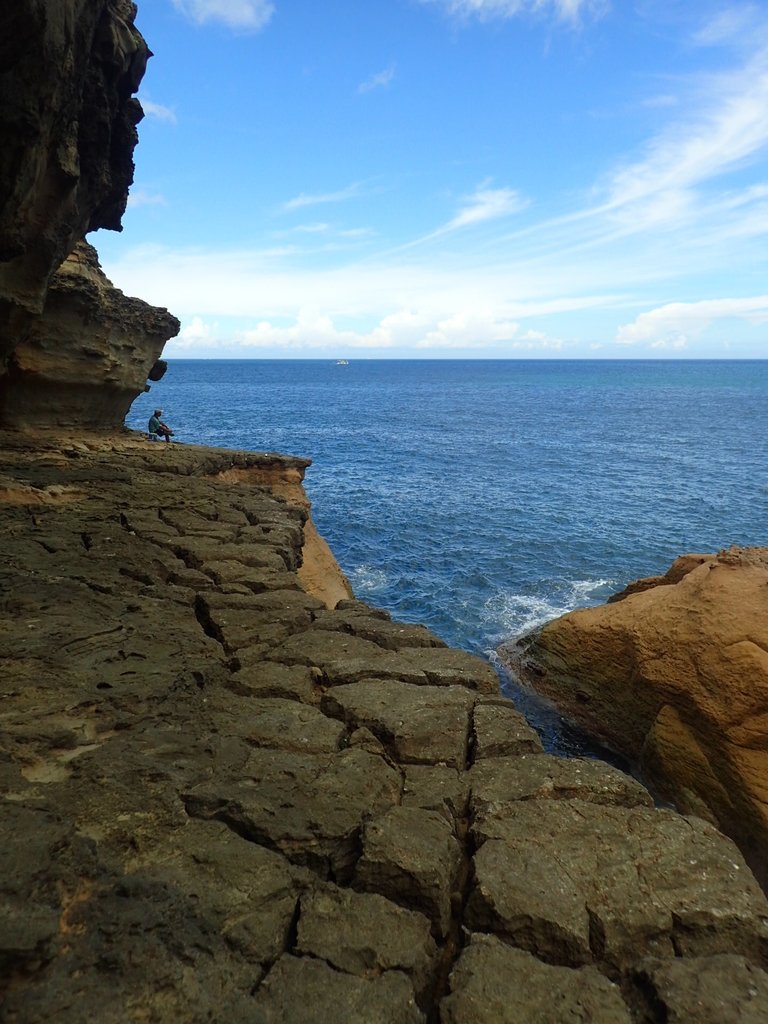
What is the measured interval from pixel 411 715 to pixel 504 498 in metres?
32.8

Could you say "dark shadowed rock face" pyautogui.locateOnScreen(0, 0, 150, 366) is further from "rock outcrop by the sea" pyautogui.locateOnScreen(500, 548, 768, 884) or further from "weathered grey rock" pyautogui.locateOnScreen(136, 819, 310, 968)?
"rock outcrop by the sea" pyautogui.locateOnScreen(500, 548, 768, 884)

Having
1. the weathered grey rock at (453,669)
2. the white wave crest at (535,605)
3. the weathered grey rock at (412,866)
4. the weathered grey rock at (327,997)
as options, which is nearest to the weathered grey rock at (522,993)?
the weathered grey rock at (327,997)

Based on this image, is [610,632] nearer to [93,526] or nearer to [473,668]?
[473,668]

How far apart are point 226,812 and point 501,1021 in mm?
2384

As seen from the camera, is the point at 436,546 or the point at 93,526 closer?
the point at 93,526

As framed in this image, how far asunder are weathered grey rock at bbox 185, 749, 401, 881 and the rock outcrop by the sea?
8286mm

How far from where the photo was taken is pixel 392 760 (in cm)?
612

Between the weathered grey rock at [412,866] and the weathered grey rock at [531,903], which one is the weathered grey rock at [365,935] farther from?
the weathered grey rock at [531,903]

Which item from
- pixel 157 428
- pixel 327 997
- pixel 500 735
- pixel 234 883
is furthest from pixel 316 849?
pixel 157 428

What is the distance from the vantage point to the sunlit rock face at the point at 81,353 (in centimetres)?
1836

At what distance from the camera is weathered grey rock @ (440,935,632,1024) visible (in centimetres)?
372

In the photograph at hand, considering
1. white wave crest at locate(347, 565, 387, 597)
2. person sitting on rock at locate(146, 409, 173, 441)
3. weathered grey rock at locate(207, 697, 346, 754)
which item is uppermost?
person sitting on rock at locate(146, 409, 173, 441)

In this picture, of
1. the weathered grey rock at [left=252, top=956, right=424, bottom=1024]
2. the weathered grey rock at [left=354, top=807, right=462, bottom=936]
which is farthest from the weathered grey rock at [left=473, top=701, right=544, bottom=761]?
the weathered grey rock at [left=252, top=956, right=424, bottom=1024]

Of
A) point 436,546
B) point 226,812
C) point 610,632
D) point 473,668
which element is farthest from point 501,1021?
point 436,546
